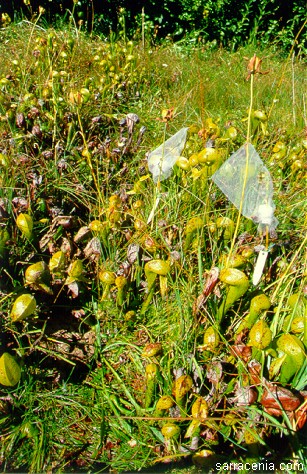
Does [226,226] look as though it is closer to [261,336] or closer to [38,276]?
[261,336]

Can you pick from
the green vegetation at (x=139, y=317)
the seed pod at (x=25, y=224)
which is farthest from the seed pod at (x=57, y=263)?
the seed pod at (x=25, y=224)

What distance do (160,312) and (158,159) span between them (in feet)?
1.63

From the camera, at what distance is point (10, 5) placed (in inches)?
178

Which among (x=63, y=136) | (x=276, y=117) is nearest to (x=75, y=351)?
(x=63, y=136)

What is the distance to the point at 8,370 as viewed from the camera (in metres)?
0.95

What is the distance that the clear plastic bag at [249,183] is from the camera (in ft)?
3.84

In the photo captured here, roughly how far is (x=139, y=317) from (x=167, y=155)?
0.52m

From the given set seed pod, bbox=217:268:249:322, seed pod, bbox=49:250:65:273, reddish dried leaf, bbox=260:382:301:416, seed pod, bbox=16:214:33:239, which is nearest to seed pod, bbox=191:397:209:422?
reddish dried leaf, bbox=260:382:301:416

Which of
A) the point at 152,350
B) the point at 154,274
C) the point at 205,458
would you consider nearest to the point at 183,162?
the point at 154,274

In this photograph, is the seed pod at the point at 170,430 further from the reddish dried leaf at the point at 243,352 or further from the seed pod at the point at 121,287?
the seed pod at the point at 121,287

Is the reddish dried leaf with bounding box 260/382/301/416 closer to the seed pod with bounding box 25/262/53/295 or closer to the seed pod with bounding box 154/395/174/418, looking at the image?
the seed pod with bounding box 154/395/174/418

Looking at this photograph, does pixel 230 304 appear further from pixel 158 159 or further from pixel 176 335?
pixel 158 159

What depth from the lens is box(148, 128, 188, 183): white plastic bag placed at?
1.39 m

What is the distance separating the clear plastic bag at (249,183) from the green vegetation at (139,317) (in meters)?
0.11
